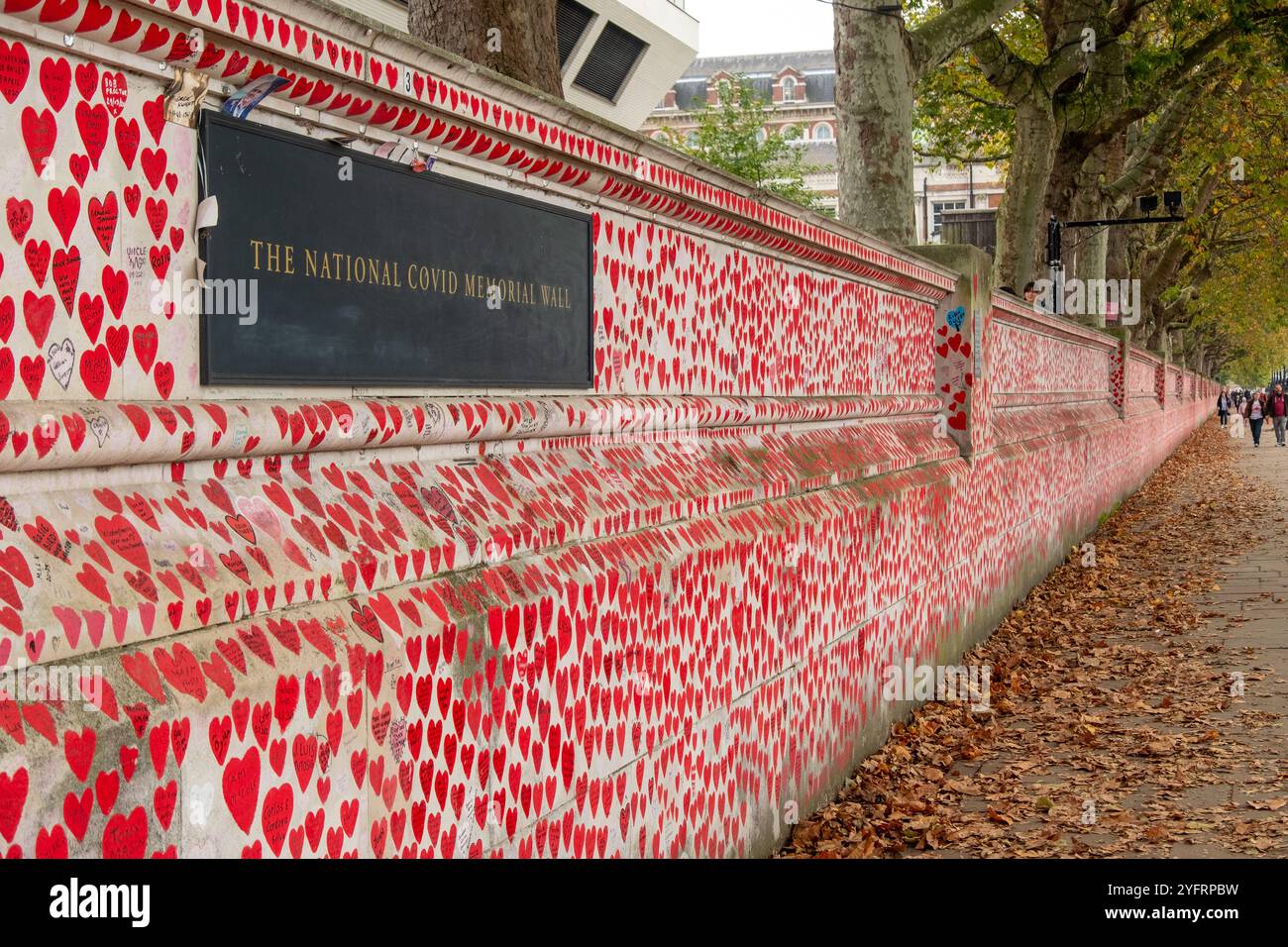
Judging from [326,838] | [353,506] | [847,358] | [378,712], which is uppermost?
[847,358]

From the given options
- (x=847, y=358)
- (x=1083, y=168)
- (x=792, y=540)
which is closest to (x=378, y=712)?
(x=792, y=540)

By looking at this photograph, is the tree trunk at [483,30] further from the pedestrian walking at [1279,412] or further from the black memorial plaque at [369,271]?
the pedestrian walking at [1279,412]

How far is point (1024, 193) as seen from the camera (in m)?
19.1

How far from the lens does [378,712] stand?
2.71 metres

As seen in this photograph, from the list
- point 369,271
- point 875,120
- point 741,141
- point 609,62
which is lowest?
point 369,271

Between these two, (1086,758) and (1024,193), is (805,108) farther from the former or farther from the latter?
(1086,758)

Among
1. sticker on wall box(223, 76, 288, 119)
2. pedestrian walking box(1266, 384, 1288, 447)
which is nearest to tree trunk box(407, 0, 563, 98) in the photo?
sticker on wall box(223, 76, 288, 119)

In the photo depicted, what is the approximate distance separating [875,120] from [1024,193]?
26.2ft

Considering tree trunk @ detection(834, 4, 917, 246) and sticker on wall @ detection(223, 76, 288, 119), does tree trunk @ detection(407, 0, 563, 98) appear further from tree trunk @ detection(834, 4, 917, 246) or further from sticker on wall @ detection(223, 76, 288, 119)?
tree trunk @ detection(834, 4, 917, 246)

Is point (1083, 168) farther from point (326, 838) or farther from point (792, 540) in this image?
point (326, 838)

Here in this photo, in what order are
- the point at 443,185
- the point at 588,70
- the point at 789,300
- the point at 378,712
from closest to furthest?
the point at 378,712 < the point at 443,185 < the point at 789,300 < the point at 588,70

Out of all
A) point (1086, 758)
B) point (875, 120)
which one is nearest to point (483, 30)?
point (1086, 758)

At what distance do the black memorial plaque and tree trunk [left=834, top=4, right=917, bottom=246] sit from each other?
8362mm

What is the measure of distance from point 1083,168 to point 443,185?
23.8 metres
